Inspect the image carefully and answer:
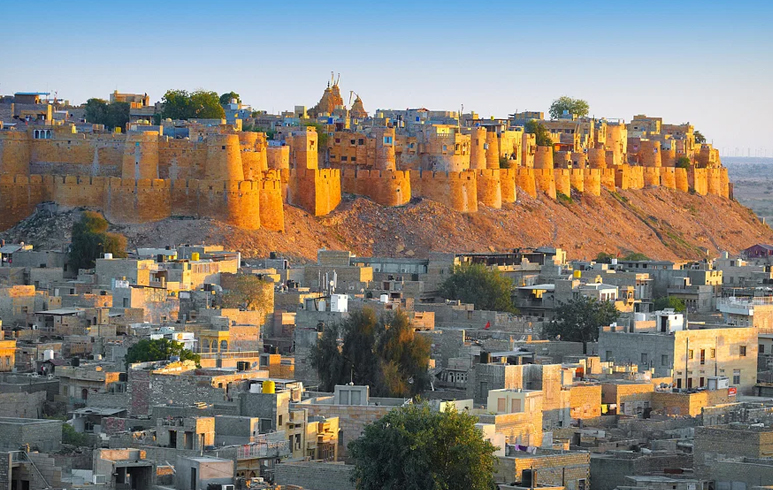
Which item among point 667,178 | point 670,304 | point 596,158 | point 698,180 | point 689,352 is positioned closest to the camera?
point 689,352

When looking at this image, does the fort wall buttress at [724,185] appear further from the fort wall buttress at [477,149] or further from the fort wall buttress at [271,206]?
the fort wall buttress at [271,206]

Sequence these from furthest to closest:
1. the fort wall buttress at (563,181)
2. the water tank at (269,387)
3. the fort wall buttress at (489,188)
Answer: the fort wall buttress at (563,181) → the fort wall buttress at (489,188) → the water tank at (269,387)

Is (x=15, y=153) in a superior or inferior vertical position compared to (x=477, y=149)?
inferior

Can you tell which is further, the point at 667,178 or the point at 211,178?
the point at 667,178

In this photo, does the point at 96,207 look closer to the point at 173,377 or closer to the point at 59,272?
the point at 59,272

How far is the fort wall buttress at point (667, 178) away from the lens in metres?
91.3

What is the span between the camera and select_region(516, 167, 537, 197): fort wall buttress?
3068 inches

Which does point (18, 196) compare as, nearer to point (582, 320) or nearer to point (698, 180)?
point (582, 320)

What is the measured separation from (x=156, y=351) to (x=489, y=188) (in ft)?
136

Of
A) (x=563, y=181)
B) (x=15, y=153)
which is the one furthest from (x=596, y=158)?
(x=15, y=153)

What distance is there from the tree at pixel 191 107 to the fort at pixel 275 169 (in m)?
4.20

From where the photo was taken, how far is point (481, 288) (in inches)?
1939

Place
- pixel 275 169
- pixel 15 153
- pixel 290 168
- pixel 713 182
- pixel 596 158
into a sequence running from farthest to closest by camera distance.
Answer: pixel 713 182
pixel 596 158
pixel 290 168
pixel 275 169
pixel 15 153

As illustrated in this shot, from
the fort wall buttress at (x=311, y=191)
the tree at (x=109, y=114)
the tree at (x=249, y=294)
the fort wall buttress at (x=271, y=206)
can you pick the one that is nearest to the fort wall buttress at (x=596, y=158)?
the tree at (x=109, y=114)
